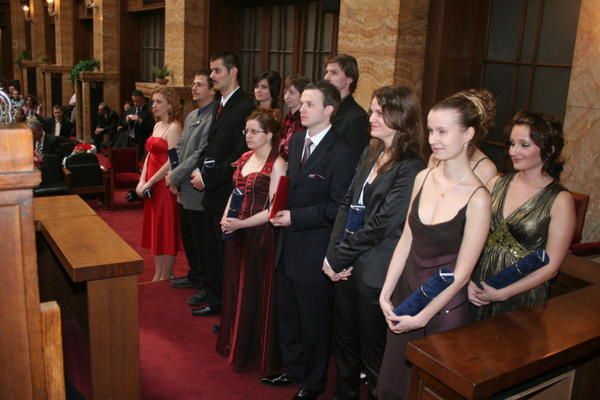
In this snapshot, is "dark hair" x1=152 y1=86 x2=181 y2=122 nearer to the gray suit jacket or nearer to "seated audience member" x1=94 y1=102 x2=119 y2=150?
the gray suit jacket

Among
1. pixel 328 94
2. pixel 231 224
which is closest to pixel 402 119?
pixel 328 94

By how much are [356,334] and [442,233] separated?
0.83 metres

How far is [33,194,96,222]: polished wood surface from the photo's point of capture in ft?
10.3

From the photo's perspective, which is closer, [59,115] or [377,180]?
[377,180]

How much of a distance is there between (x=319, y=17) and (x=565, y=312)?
16.9 feet

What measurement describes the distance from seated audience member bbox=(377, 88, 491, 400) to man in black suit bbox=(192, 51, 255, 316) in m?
1.85

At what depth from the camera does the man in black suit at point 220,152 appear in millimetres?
3863

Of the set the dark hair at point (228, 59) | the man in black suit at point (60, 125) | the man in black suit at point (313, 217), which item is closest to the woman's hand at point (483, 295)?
the man in black suit at point (313, 217)

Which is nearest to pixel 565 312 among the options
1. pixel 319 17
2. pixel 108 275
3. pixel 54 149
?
pixel 108 275

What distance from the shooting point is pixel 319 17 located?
21.6 ft

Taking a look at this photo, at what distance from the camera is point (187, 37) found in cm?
806

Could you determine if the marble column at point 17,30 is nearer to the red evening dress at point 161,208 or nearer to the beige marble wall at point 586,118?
the red evening dress at point 161,208

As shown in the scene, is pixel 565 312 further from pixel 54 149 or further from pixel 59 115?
pixel 59 115

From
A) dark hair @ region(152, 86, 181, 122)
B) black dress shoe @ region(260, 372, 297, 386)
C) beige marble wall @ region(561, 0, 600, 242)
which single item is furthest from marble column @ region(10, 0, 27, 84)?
beige marble wall @ region(561, 0, 600, 242)
